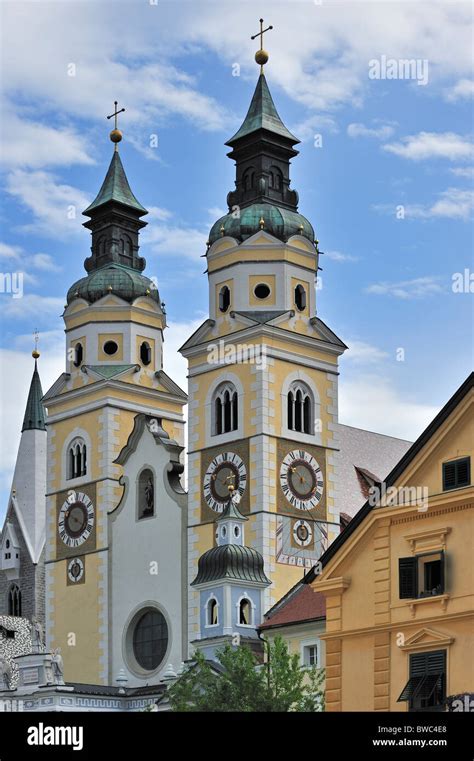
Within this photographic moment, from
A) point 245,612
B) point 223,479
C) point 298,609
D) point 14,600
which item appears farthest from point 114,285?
point 14,600

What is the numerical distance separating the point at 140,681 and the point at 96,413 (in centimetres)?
1193

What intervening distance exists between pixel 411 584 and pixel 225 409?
24852 mm

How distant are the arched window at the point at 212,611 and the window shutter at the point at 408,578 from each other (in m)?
18.7

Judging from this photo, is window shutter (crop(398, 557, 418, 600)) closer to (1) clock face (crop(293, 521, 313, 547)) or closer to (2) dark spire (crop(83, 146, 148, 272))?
(1) clock face (crop(293, 521, 313, 547))

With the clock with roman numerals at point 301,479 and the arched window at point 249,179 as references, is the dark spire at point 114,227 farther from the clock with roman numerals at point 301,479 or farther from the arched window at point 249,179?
the clock with roman numerals at point 301,479

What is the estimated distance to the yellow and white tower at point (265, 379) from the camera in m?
60.0

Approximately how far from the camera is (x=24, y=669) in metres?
60.4

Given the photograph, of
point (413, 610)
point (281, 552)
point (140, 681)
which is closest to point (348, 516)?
point (281, 552)

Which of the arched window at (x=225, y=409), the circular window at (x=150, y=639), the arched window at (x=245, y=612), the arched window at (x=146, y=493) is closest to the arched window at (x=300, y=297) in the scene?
the arched window at (x=225, y=409)

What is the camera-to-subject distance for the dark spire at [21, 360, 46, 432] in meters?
95.6

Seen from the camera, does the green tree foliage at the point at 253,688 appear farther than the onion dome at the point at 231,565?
No

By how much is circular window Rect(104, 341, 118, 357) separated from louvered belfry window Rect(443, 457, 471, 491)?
33.4m

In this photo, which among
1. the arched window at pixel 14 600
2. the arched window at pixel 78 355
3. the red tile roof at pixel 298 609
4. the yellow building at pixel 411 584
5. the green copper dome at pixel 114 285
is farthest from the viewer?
the arched window at pixel 14 600
